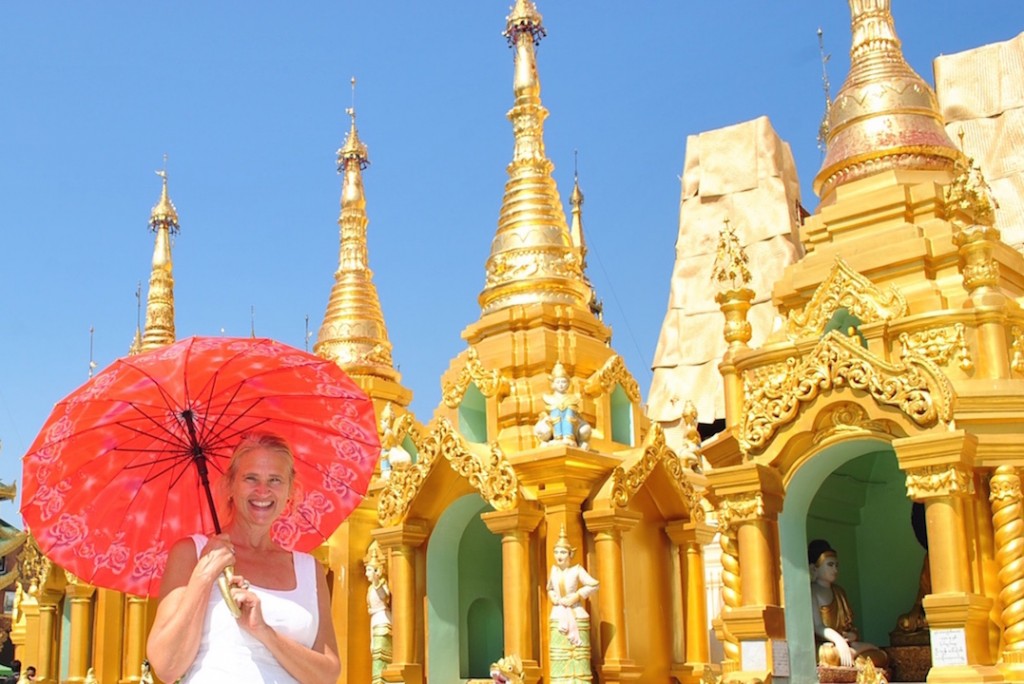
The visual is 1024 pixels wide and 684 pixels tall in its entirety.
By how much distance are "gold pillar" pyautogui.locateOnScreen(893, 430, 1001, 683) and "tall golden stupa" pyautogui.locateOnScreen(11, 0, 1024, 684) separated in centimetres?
2

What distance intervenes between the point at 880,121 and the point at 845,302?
9.07 ft

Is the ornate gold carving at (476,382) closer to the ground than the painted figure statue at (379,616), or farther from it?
farther from it

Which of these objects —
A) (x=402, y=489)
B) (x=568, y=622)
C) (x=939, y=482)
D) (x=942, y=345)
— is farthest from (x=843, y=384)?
(x=402, y=489)

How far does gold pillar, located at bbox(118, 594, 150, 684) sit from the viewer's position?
19.3 m

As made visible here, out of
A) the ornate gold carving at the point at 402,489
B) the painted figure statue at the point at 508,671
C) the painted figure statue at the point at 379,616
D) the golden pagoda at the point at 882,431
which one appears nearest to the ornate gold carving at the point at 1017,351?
the golden pagoda at the point at 882,431

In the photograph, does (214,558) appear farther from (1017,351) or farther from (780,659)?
(1017,351)

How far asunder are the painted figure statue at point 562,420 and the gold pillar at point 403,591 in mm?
2106

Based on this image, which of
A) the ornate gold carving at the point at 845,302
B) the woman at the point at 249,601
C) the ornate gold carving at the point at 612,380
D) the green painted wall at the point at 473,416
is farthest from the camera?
the green painted wall at the point at 473,416

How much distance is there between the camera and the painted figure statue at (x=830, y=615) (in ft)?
34.6

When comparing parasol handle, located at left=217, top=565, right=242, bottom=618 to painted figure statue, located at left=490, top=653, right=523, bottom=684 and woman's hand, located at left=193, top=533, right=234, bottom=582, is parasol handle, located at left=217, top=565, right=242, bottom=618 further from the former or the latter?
painted figure statue, located at left=490, top=653, right=523, bottom=684

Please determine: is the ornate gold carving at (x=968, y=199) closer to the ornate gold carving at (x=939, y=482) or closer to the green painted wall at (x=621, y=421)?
the ornate gold carving at (x=939, y=482)

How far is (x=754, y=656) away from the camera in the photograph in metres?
10.1

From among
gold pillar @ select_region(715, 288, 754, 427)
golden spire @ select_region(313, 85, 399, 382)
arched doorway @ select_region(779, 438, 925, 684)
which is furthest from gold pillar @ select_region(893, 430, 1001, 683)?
golden spire @ select_region(313, 85, 399, 382)

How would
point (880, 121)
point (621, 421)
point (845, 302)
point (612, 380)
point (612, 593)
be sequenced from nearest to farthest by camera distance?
point (845, 302)
point (880, 121)
point (612, 593)
point (612, 380)
point (621, 421)
